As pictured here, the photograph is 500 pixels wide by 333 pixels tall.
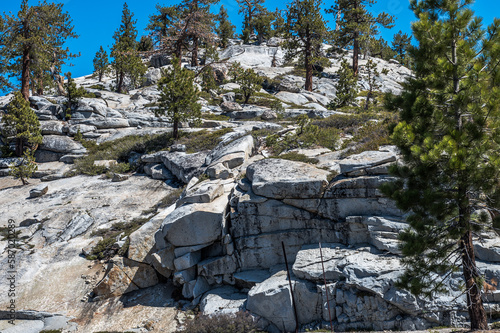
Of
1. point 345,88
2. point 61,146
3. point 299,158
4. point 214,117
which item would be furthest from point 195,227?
point 345,88

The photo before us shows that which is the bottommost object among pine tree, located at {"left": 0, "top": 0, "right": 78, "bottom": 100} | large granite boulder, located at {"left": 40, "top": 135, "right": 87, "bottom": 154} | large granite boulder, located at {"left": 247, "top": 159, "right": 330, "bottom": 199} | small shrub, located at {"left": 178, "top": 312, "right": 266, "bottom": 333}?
small shrub, located at {"left": 178, "top": 312, "right": 266, "bottom": 333}

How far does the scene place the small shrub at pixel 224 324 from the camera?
32.5ft

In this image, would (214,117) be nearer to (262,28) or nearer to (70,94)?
(70,94)

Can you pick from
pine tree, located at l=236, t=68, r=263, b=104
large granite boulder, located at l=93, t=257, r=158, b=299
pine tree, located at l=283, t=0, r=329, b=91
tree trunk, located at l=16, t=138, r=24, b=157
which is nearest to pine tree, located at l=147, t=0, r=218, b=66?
pine tree, located at l=236, t=68, r=263, b=104

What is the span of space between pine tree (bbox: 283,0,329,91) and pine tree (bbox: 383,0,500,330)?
2794cm

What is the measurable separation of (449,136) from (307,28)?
3174 centimetres

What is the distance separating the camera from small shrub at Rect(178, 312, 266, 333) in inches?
390

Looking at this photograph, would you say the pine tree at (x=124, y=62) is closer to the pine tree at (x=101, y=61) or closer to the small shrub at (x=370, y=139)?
the pine tree at (x=101, y=61)

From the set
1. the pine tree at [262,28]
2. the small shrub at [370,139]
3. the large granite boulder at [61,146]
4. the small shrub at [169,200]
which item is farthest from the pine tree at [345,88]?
the pine tree at [262,28]

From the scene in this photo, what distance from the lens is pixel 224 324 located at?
10.1 m

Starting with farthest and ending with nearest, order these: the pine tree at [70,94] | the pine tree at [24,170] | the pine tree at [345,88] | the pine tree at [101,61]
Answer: the pine tree at [101,61] < the pine tree at [70,94] < the pine tree at [345,88] < the pine tree at [24,170]

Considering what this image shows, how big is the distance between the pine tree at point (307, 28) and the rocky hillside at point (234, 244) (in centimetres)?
1651

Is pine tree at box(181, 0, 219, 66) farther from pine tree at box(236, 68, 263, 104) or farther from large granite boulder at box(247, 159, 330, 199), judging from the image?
large granite boulder at box(247, 159, 330, 199)

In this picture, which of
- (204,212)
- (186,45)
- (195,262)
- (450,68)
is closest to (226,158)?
(204,212)
